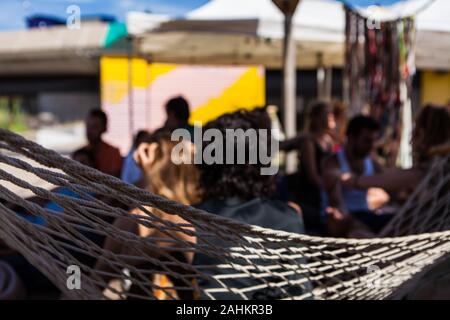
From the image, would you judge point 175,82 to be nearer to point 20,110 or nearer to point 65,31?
point 65,31

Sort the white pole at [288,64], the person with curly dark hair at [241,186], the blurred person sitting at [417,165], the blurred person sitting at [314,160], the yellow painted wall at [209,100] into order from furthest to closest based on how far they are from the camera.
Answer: the yellow painted wall at [209,100], the white pole at [288,64], the blurred person sitting at [314,160], the blurred person sitting at [417,165], the person with curly dark hair at [241,186]

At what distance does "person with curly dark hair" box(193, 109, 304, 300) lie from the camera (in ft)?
4.44

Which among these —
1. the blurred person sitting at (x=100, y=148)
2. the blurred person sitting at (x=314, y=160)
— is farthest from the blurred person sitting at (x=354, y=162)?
the blurred person sitting at (x=100, y=148)

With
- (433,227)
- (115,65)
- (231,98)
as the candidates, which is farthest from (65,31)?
(433,227)

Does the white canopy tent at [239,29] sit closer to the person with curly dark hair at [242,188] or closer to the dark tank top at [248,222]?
the person with curly dark hair at [242,188]

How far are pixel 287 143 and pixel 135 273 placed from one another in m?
2.10

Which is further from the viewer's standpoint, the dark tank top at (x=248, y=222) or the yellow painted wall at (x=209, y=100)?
the yellow painted wall at (x=209, y=100)

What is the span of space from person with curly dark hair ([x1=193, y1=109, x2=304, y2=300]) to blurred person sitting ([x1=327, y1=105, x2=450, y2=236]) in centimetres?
55

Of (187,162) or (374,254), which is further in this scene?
(187,162)

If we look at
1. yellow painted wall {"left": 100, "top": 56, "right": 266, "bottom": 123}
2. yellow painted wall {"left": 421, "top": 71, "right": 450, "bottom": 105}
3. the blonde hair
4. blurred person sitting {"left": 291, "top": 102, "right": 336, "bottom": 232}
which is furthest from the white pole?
yellow painted wall {"left": 421, "top": 71, "right": 450, "bottom": 105}

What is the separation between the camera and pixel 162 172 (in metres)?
1.66

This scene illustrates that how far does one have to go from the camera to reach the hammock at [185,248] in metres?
0.91

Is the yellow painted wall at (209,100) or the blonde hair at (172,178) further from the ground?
the yellow painted wall at (209,100)

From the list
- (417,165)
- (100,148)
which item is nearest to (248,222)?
(417,165)
